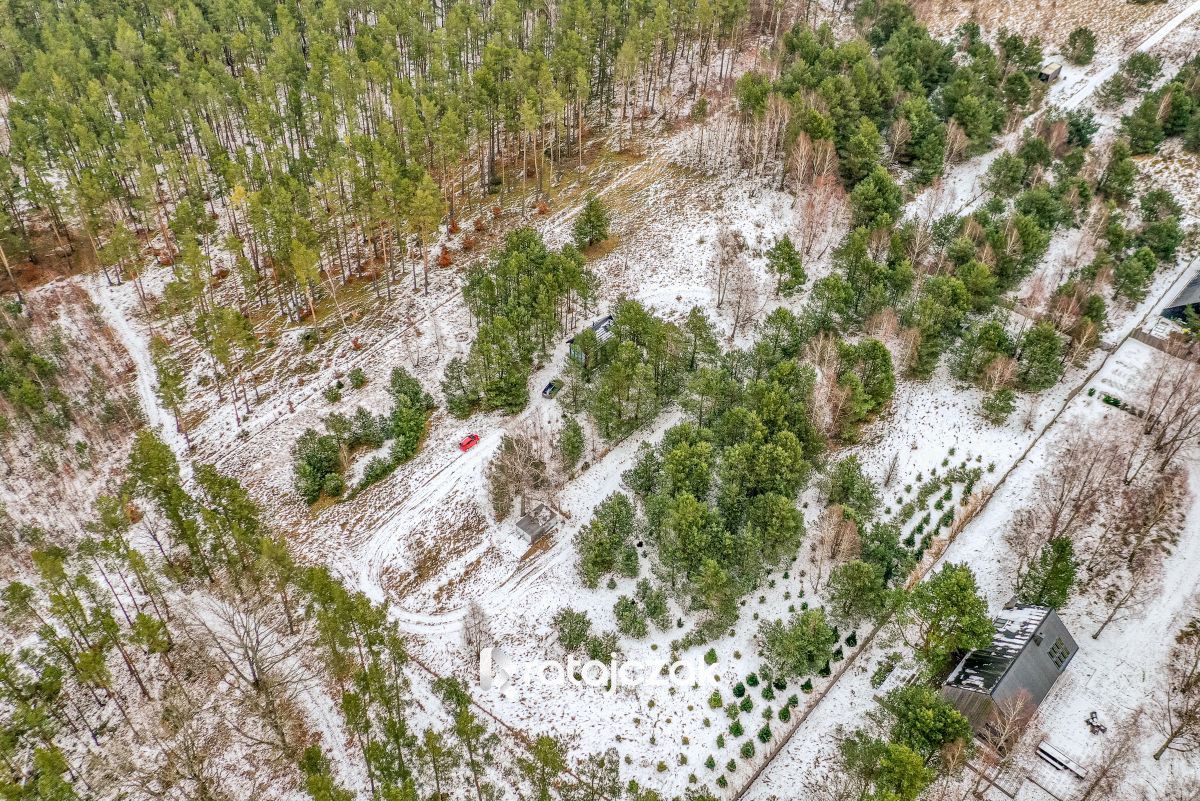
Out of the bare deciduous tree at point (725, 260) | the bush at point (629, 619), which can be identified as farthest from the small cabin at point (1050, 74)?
the bush at point (629, 619)

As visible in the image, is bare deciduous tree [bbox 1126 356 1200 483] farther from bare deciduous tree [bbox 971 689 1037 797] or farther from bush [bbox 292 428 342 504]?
bush [bbox 292 428 342 504]

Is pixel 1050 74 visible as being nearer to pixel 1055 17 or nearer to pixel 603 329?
pixel 1055 17

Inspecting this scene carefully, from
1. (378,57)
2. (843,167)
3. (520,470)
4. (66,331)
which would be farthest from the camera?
(378,57)

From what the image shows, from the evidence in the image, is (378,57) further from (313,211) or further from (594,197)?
(594,197)

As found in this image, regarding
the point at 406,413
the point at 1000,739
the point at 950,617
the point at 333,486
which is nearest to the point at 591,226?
the point at 406,413

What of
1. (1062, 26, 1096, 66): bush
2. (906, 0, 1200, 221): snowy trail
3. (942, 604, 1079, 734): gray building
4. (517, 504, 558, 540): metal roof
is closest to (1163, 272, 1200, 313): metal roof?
(906, 0, 1200, 221): snowy trail

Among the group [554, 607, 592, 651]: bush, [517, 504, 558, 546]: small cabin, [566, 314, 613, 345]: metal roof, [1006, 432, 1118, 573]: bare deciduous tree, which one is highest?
[566, 314, 613, 345]: metal roof

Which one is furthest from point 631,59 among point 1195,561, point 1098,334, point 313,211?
point 1195,561
